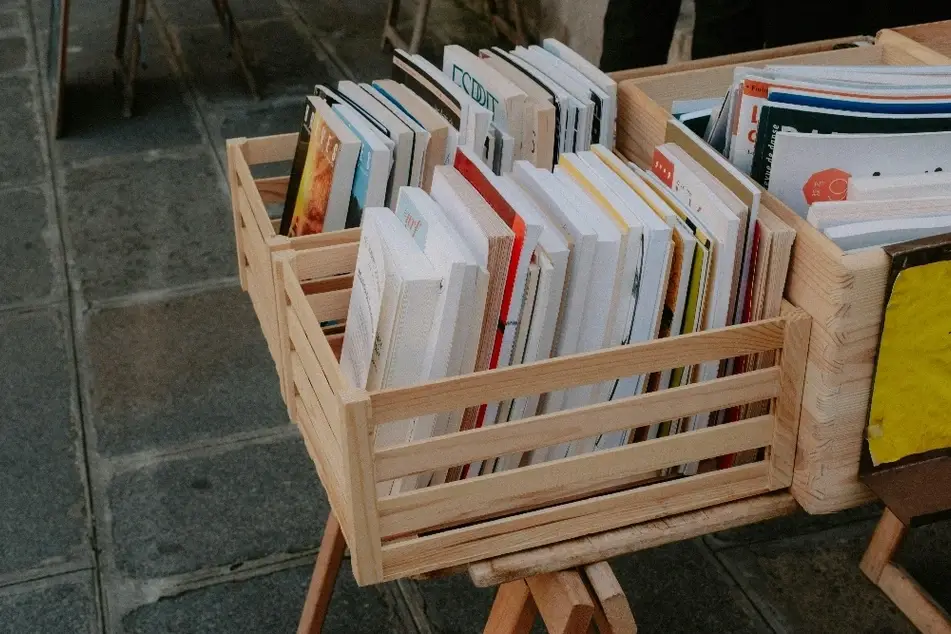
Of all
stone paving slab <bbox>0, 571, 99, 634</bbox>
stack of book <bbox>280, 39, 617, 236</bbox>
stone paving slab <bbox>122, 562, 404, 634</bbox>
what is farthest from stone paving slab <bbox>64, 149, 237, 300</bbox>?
stack of book <bbox>280, 39, 617, 236</bbox>

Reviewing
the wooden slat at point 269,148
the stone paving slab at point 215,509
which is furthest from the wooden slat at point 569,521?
the stone paving slab at point 215,509

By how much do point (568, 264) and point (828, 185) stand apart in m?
0.35

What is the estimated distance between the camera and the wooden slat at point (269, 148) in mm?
1391

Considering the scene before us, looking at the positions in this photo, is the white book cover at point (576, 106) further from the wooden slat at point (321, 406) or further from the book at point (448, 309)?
the wooden slat at point (321, 406)

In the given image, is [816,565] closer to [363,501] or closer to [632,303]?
[632,303]

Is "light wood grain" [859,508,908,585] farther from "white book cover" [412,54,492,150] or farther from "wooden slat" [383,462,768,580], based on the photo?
"white book cover" [412,54,492,150]

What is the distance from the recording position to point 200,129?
375cm

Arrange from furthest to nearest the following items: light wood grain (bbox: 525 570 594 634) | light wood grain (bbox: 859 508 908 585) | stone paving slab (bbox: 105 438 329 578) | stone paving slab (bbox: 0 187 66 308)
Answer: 1. stone paving slab (bbox: 0 187 66 308)
2. stone paving slab (bbox: 105 438 329 578)
3. light wood grain (bbox: 859 508 908 585)
4. light wood grain (bbox: 525 570 594 634)

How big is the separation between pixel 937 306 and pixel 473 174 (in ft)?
1.61

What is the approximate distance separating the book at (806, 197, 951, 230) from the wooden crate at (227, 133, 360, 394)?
0.50m

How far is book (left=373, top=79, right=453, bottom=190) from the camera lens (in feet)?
4.16

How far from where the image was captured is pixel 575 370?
0.99 metres

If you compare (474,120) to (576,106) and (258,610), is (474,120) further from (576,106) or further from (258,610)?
(258,610)

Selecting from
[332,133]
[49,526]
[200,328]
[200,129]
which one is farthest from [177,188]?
[332,133]
